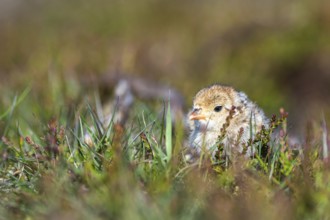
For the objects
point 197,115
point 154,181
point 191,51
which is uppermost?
point 191,51

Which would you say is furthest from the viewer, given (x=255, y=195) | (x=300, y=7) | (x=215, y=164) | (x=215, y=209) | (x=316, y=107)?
(x=300, y=7)

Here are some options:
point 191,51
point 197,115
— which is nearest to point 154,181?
point 197,115

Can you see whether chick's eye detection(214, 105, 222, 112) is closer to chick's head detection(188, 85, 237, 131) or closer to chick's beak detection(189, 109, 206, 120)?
chick's head detection(188, 85, 237, 131)

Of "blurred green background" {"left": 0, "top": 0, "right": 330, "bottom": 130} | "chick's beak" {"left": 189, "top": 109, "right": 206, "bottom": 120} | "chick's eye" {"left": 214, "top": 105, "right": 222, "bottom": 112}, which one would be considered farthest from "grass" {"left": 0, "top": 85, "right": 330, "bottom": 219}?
"blurred green background" {"left": 0, "top": 0, "right": 330, "bottom": 130}

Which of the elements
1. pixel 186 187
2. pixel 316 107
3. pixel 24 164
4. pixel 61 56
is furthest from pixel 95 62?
pixel 186 187

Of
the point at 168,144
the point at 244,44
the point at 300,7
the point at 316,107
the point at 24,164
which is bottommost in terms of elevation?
the point at 24,164

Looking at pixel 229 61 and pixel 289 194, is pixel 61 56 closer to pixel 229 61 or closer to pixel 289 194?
pixel 229 61

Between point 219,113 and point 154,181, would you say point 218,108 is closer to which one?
point 219,113
